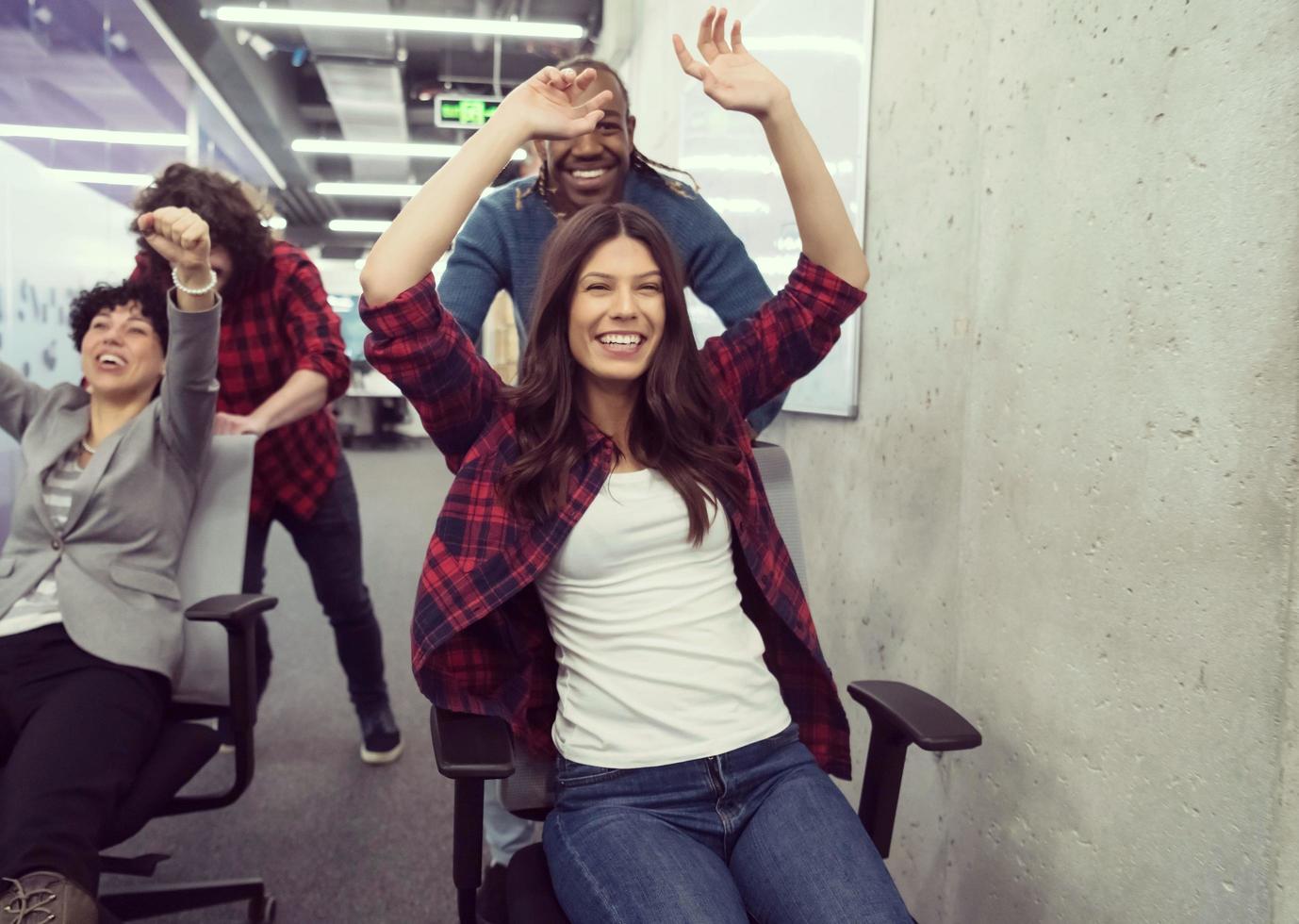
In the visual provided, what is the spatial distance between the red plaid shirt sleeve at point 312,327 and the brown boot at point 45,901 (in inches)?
45.2

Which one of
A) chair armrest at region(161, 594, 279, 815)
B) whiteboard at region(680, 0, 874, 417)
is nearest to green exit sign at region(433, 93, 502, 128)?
whiteboard at region(680, 0, 874, 417)

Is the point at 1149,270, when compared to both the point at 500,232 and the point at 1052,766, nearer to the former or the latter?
the point at 1052,766

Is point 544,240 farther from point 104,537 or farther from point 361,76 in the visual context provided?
point 361,76

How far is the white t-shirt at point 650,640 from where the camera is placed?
1180mm

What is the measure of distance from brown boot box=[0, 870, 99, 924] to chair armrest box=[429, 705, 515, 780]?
19.4 inches

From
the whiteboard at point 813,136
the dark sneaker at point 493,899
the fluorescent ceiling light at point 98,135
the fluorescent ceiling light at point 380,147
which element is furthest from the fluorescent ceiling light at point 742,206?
the fluorescent ceiling light at point 380,147

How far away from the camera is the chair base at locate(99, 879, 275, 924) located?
1.75 metres

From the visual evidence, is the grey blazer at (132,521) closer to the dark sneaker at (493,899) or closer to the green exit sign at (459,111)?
the dark sneaker at (493,899)

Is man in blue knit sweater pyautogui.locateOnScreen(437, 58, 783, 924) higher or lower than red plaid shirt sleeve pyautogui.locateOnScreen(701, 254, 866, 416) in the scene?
higher

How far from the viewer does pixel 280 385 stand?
2.24 m

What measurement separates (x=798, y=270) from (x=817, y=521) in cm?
85

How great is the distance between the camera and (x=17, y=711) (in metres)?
1.47

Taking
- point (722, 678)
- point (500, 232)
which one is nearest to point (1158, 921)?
point (722, 678)

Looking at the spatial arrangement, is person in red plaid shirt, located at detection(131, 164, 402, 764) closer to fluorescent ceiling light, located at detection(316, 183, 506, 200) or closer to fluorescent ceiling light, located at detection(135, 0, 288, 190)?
fluorescent ceiling light, located at detection(135, 0, 288, 190)
